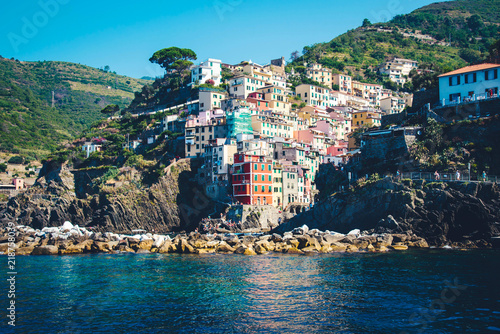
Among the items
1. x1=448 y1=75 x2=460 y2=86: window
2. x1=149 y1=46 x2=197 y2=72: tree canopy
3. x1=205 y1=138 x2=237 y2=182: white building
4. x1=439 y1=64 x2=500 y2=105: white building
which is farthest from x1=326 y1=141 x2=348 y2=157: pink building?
x1=149 y1=46 x2=197 y2=72: tree canopy

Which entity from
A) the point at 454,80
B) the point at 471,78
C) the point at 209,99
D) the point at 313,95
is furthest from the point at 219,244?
the point at 313,95

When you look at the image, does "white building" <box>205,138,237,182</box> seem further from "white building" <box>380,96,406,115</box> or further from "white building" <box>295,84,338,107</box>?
"white building" <box>380,96,406,115</box>

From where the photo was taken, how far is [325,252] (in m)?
48.3

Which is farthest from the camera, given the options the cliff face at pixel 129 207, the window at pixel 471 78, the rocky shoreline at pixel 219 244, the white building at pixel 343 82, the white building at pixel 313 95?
the white building at pixel 343 82

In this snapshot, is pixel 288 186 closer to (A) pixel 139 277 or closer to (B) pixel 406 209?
(B) pixel 406 209

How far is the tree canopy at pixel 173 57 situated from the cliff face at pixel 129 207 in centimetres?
4292

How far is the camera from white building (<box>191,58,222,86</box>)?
110m

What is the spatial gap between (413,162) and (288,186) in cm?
2322

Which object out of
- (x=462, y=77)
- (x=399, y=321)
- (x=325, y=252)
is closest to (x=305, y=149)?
(x=462, y=77)

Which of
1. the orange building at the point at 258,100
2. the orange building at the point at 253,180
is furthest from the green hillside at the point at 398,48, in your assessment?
the orange building at the point at 253,180

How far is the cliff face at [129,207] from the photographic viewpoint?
7831 cm

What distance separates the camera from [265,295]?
93.4 ft
